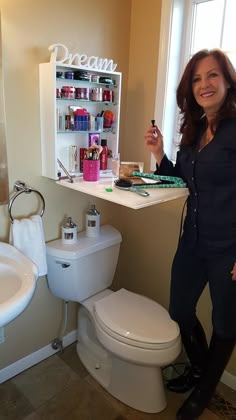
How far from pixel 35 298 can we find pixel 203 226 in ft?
3.07

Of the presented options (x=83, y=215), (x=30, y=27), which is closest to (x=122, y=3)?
(x=30, y=27)

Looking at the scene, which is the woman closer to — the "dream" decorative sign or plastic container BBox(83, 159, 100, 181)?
plastic container BBox(83, 159, 100, 181)

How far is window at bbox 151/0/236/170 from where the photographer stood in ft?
4.87

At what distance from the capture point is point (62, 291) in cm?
164

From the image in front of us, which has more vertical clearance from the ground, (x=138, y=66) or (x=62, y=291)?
(x=138, y=66)

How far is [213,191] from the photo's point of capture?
121cm

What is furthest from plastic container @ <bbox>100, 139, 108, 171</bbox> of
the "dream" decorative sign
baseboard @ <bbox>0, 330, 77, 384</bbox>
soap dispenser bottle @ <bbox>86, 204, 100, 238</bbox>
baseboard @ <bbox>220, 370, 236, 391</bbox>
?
baseboard @ <bbox>220, 370, 236, 391</bbox>

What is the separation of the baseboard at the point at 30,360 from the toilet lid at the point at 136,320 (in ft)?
1.57

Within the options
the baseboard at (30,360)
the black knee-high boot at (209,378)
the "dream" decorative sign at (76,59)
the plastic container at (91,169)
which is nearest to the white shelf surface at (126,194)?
the plastic container at (91,169)

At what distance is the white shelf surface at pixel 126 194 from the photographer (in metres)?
1.18

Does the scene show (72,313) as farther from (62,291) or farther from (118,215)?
(118,215)

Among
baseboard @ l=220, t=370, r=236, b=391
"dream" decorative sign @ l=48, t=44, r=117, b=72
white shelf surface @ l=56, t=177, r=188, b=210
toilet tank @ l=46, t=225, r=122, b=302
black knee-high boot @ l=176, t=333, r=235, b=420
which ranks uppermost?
"dream" decorative sign @ l=48, t=44, r=117, b=72

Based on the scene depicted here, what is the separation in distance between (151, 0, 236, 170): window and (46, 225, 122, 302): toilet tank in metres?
0.70

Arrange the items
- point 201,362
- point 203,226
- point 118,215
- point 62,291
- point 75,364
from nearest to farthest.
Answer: point 203,226
point 201,362
point 62,291
point 75,364
point 118,215
